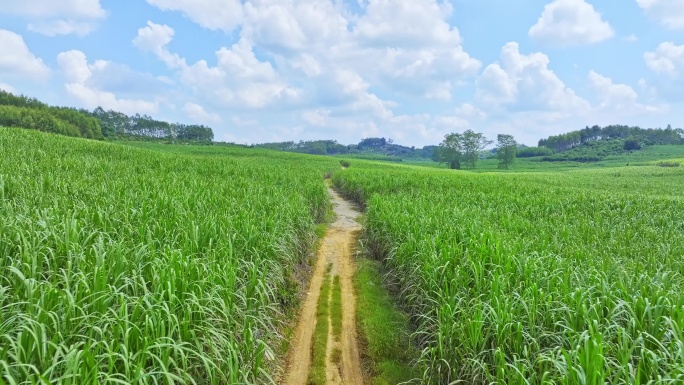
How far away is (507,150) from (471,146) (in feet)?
28.7

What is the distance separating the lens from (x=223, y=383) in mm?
3391

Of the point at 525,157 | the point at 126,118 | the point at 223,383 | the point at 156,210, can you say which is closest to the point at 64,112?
the point at 126,118

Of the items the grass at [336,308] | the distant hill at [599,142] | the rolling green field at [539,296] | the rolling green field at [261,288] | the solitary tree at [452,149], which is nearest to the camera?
the rolling green field at [261,288]

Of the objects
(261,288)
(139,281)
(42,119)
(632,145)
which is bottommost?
(261,288)

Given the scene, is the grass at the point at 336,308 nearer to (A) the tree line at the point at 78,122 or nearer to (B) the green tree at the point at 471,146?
(A) the tree line at the point at 78,122

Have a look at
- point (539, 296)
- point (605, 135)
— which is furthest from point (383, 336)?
point (605, 135)

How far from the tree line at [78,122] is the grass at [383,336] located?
57117mm

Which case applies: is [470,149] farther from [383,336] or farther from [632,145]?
[383,336]

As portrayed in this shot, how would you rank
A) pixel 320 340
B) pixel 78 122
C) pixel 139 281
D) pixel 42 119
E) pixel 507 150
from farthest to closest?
pixel 507 150
pixel 78 122
pixel 42 119
pixel 320 340
pixel 139 281

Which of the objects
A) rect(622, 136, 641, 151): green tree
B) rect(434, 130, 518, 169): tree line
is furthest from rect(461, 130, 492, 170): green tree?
rect(622, 136, 641, 151): green tree

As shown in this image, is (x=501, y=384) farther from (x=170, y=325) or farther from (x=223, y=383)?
(x=170, y=325)

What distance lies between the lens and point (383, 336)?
17.9ft

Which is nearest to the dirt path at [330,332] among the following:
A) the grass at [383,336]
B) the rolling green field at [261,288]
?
the grass at [383,336]

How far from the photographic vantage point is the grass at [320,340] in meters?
4.62
